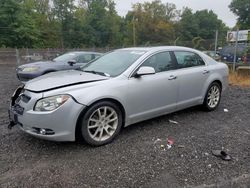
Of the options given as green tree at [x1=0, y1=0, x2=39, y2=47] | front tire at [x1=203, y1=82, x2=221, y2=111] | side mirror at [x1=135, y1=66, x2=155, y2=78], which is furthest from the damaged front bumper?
green tree at [x1=0, y1=0, x2=39, y2=47]

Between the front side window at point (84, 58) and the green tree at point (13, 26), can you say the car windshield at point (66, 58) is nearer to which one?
the front side window at point (84, 58)

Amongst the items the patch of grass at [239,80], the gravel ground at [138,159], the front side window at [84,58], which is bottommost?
the gravel ground at [138,159]

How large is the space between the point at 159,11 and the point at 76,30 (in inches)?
825

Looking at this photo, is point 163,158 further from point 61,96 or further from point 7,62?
point 7,62

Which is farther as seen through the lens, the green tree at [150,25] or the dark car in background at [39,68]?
the green tree at [150,25]

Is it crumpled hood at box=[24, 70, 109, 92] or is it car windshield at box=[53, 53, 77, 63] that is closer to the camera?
crumpled hood at box=[24, 70, 109, 92]

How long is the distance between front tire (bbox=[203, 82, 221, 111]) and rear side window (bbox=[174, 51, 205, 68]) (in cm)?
59

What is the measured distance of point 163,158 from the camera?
11.3 ft

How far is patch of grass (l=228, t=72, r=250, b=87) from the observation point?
9078 mm

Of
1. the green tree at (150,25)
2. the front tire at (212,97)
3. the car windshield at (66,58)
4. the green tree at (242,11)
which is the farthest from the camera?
the green tree at (242,11)

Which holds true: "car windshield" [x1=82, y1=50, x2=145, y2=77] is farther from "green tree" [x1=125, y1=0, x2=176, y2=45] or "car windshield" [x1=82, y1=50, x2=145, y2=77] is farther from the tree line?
"green tree" [x1=125, y1=0, x2=176, y2=45]

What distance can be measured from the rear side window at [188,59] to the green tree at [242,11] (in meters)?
60.5

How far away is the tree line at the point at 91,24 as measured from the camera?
42.2 m

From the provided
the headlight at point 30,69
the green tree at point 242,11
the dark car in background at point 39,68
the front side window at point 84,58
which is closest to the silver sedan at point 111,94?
the dark car in background at point 39,68
